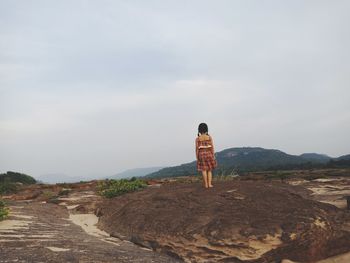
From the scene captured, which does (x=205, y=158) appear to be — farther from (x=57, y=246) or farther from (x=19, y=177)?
(x=19, y=177)

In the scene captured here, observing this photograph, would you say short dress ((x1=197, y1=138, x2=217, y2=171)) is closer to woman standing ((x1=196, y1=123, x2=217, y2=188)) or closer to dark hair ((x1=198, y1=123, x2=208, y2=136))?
woman standing ((x1=196, y1=123, x2=217, y2=188))

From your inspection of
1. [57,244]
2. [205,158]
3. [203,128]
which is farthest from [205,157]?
[57,244]

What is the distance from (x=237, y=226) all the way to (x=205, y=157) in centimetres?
442

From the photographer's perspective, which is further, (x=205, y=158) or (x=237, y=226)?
(x=205, y=158)

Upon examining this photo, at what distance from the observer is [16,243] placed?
27.6ft

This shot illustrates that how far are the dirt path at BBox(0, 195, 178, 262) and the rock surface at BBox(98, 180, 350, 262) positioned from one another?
0.72m

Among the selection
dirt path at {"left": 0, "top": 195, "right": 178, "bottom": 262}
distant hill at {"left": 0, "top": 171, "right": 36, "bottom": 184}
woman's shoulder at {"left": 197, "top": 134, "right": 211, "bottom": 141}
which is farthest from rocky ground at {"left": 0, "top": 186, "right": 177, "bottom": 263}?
distant hill at {"left": 0, "top": 171, "right": 36, "bottom": 184}

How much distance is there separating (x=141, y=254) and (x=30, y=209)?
8412 mm

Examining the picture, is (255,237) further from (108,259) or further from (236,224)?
(108,259)

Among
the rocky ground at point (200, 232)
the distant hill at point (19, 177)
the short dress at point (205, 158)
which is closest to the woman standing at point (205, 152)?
the short dress at point (205, 158)

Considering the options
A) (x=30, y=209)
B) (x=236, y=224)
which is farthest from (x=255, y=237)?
(x=30, y=209)

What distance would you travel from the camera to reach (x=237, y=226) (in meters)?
9.34

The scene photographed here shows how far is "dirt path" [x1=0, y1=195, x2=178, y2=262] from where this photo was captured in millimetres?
7312

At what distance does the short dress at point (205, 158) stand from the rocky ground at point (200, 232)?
0.90m
